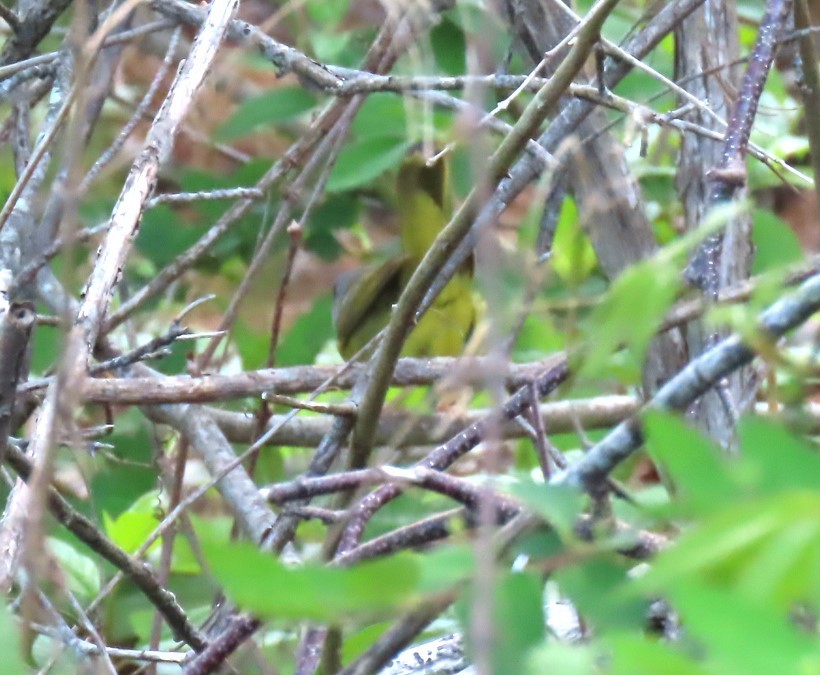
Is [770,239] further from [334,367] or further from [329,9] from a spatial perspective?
[329,9]

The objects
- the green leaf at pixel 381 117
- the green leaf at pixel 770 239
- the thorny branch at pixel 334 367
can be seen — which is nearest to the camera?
the thorny branch at pixel 334 367

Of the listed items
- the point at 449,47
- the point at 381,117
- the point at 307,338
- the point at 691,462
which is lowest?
the point at 307,338

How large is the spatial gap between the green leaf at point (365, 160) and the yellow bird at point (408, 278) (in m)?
0.42

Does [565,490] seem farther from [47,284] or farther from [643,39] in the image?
[47,284]

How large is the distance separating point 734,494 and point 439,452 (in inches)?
19.1

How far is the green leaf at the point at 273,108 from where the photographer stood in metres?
2.01

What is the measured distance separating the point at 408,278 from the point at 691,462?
2.06 metres

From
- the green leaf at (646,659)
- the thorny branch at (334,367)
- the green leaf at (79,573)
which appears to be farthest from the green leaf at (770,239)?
the green leaf at (79,573)

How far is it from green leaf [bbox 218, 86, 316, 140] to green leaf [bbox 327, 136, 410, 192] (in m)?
0.17

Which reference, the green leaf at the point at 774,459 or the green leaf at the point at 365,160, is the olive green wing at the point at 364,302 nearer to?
the green leaf at the point at 365,160

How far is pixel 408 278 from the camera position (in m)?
2.47

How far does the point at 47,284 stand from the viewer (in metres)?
1.66

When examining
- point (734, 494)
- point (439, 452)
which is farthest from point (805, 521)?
point (439, 452)

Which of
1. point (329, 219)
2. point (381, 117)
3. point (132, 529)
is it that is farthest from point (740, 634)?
point (329, 219)
